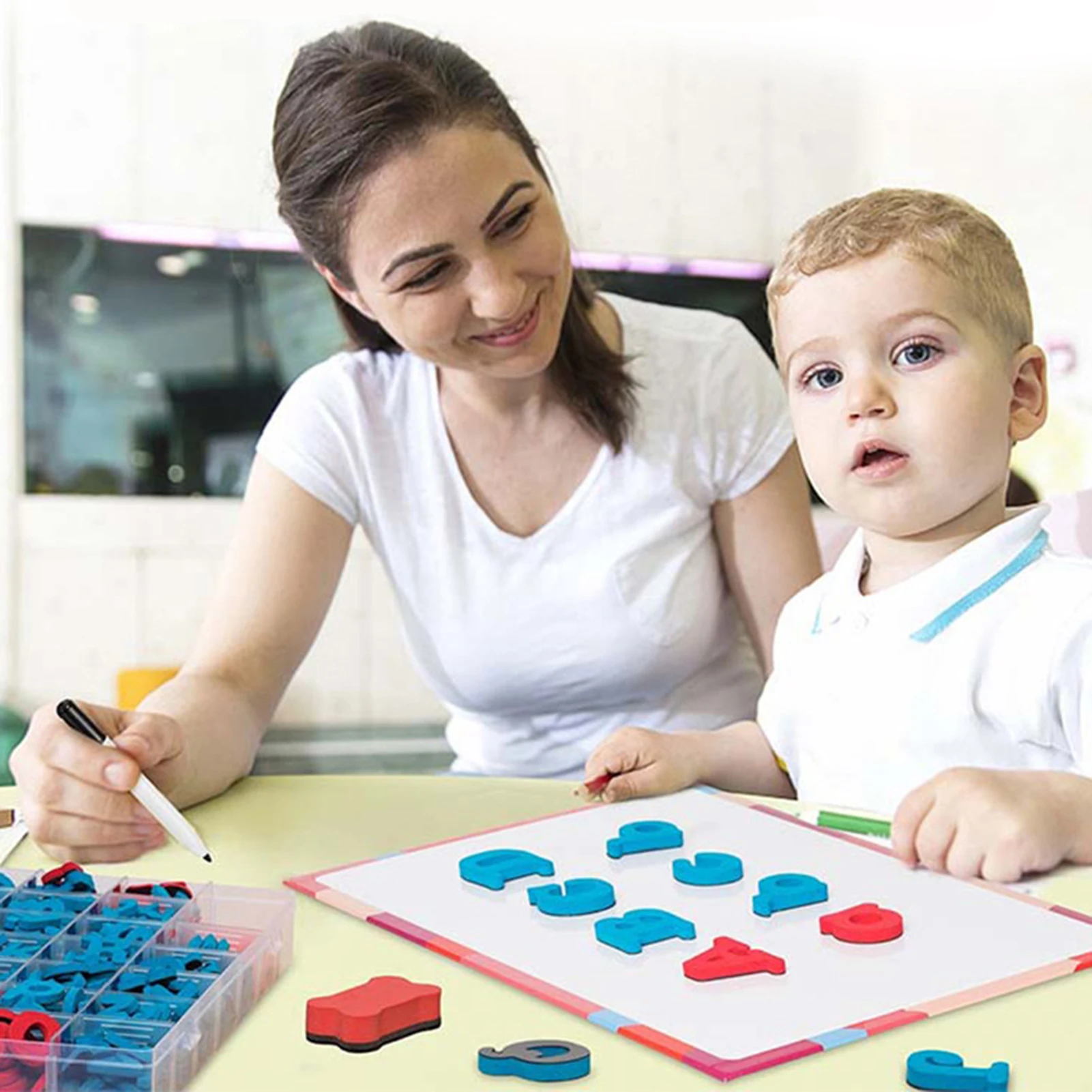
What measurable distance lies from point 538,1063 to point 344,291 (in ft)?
3.40

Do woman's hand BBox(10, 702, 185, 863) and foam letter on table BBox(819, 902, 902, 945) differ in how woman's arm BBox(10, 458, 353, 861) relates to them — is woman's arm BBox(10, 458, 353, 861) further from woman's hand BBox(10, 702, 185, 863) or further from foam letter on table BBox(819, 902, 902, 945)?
foam letter on table BBox(819, 902, 902, 945)

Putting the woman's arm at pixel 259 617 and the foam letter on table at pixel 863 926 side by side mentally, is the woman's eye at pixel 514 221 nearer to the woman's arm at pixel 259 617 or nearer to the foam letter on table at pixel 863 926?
the woman's arm at pixel 259 617

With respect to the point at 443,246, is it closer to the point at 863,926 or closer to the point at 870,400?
the point at 870,400

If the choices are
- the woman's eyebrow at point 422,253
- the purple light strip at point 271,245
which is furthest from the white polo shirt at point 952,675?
the purple light strip at point 271,245

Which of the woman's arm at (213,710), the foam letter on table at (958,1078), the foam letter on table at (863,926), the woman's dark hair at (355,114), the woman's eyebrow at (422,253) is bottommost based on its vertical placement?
the woman's arm at (213,710)

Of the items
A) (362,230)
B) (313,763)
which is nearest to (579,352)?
(362,230)

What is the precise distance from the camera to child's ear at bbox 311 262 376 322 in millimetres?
1465

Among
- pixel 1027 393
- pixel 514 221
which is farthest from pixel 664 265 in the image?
pixel 1027 393

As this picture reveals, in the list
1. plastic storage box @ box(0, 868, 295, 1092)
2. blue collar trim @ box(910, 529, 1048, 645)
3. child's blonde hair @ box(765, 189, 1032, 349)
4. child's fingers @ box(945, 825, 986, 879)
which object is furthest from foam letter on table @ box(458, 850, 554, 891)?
child's blonde hair @ box(765, 189, 1032, 349)

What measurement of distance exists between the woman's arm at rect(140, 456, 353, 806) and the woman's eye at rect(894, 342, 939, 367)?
22.0 inches

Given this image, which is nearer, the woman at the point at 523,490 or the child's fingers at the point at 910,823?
the child's fingers at the point at 910,823

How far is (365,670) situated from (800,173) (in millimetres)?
1847

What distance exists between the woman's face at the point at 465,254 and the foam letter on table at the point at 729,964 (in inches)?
29.2

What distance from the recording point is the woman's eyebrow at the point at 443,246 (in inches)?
51.1
